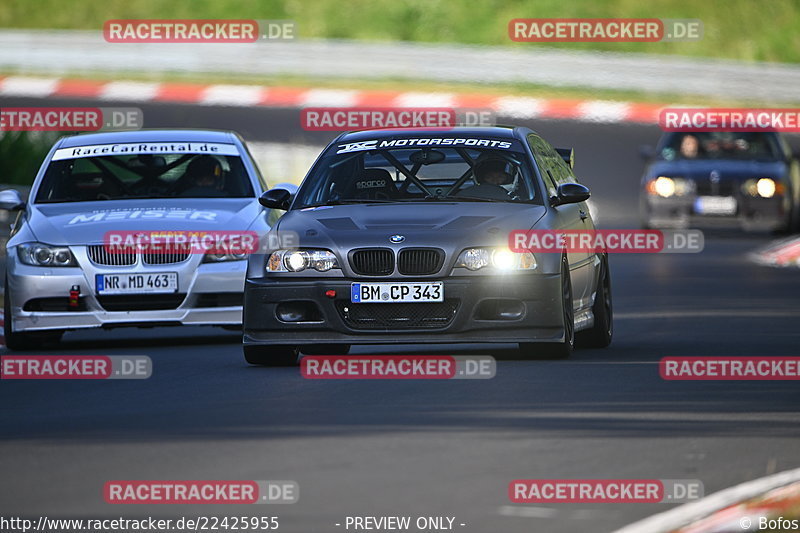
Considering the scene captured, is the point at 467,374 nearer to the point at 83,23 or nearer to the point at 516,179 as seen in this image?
the point at 516,179

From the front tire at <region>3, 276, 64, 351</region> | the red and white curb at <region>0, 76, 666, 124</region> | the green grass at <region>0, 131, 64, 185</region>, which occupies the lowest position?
the red and white curb at <region>0, 76, 666, 124</region>

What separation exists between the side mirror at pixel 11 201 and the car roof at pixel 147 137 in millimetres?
1081

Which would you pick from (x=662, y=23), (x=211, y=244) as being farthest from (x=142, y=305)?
(x=662, y=23)

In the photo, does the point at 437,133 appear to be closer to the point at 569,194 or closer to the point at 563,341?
the point at 569,194

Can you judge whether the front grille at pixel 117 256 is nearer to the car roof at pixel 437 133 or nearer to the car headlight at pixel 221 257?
the car headlight at pixel 221 257

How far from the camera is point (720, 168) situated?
25.3 m

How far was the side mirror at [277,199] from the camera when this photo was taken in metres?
12.1

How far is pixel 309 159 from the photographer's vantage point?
30.0 metres

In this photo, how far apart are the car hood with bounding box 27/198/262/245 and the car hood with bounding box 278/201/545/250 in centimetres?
166

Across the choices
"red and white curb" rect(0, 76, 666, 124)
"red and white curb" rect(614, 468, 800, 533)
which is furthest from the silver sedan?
"red and white curb" rect(0, 76, 666, 124)

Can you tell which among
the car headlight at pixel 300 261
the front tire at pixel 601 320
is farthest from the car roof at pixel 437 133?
the car headlight at pixel 300 261

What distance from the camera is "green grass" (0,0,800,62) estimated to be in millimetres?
48125

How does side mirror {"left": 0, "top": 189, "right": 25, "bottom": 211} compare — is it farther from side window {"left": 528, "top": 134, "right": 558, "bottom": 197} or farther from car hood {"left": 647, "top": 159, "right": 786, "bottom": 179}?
car hood {"left": 647, "top": 159, "right": 786, "bottom": 179}

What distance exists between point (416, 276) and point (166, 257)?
2.64 m
